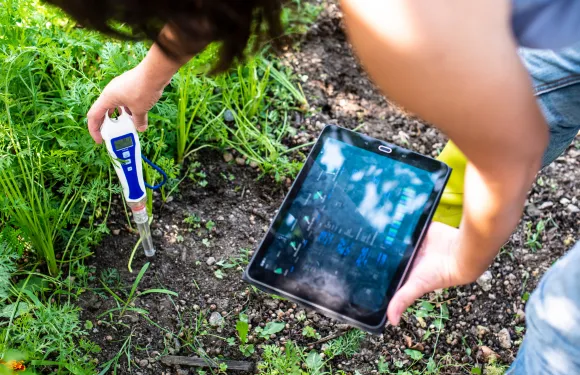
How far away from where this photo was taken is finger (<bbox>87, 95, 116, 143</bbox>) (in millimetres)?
1390

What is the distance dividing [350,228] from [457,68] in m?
0.92

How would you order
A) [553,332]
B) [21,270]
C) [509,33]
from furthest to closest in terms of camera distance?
[21,270] → [553,332] → [509,33]

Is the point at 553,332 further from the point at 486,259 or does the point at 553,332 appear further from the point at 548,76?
the point at 548,76

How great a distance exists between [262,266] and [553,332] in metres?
0.68

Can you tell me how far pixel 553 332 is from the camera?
1.07 meters

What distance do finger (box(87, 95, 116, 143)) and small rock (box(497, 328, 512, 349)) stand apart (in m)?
1.26

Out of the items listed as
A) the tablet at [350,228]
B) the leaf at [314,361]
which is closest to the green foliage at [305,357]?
the leaf at [314,361]

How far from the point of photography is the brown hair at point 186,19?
845mm

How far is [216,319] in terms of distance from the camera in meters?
1.74

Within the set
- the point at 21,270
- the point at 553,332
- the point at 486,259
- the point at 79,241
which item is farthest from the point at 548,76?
the point at 21,270

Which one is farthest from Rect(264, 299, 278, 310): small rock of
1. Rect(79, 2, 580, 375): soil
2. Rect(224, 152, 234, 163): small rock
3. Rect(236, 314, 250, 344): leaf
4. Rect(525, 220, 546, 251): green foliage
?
Rect(525, 220, 546, 251): green foliage

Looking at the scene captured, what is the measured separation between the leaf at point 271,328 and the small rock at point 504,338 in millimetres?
637

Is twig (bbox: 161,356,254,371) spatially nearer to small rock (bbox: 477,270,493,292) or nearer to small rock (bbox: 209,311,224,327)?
small rock (bbox: 209,311,224,327)

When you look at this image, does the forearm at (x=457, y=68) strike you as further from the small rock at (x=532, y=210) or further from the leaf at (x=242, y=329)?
the small rock at (x=532, y=210)
